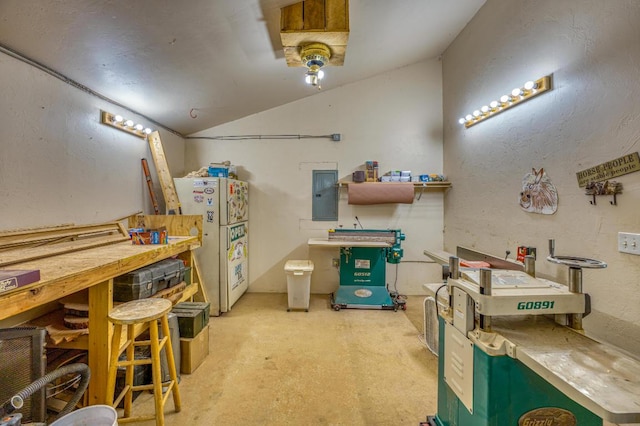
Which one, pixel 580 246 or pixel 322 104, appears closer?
pixel 580 246

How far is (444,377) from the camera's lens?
155 cm

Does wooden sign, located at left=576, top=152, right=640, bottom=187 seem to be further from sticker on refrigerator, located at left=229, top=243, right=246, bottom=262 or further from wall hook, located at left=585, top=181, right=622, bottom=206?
sticker on refrigerator, located at left=229, top=243, right=246, bottom=262

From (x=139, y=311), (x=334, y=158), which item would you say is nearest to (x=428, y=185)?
(x=334, y=158)

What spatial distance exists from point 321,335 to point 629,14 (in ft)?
10.7

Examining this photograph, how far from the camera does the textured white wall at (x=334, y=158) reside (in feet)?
13.6

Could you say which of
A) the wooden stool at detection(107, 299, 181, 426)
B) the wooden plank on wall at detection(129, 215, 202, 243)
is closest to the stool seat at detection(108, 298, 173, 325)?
the wooden stool at detection(107, 299, 181, 426)

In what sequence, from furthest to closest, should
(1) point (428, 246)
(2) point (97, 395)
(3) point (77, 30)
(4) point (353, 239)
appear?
(1) point (428, 246) → (4) point (353, 239) → (3) point (77, 30) → (2) point (97, 395)

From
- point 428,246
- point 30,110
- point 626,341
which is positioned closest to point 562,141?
point 626,341

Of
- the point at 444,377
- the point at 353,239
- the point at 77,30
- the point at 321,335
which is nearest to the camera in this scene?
the point at 444,377

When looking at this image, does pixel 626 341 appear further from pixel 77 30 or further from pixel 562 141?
pixel 77 30

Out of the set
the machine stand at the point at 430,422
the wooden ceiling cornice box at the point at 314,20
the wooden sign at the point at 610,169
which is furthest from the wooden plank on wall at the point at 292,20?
the machine stand at the point at 430,422

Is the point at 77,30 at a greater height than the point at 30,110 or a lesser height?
greater

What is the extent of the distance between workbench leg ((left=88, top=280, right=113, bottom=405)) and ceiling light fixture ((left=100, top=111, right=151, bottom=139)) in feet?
5.95

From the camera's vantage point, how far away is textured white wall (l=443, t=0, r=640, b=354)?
165 cm
